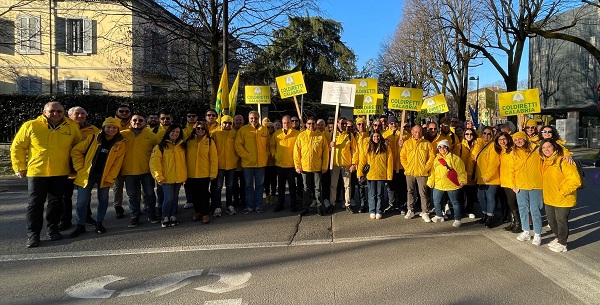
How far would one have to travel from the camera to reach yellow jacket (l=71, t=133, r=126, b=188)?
571cm

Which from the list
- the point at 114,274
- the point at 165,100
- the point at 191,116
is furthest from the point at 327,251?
the point at 165,100

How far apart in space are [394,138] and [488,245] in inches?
118

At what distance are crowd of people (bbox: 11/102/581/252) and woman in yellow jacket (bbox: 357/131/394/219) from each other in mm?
19

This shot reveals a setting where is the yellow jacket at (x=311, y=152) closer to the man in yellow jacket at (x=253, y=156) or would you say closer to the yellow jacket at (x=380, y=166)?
the man in yellow jacket at (x=253, y=156)

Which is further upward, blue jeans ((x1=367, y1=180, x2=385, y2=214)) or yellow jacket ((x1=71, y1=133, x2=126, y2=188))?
yellow jacket ((x1=71, y1=133, x2=126, y2=188))

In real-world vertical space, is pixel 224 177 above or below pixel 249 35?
below

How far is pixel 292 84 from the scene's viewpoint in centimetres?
895

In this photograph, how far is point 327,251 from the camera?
5105mm

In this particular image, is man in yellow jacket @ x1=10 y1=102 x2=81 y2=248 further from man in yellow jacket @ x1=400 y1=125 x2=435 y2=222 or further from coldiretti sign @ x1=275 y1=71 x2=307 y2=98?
man in yellow jacket @ x1=400 y1=125 x2=435 y2=222

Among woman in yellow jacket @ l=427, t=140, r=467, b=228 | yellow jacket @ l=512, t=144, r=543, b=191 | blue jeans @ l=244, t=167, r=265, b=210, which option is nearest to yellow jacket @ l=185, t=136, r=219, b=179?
blue jeans @ l=244, t=167, r=265, b=210

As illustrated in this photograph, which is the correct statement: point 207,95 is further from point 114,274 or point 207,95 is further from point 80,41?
point 114,274

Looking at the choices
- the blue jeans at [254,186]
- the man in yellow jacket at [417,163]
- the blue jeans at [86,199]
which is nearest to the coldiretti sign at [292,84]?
the blue jeans at [254,186]

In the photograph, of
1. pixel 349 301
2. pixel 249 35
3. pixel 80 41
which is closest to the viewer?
pixel 349 301

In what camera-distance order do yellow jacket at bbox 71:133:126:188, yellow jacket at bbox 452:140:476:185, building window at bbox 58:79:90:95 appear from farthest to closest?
building window at bbox 58:79:90:95
yellow jacket at bbox 452:140:476:185
yellow jacket at bbox 71:133:126:188
